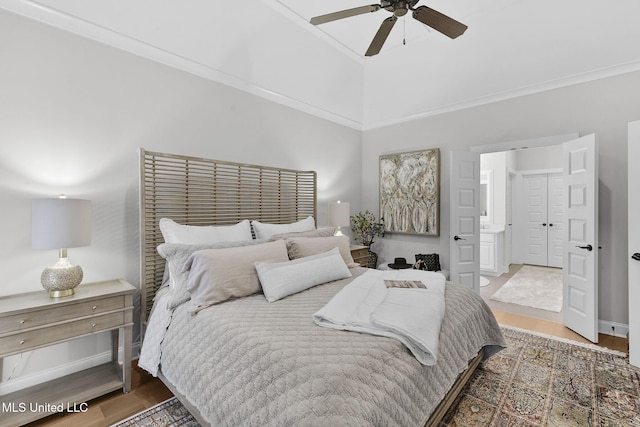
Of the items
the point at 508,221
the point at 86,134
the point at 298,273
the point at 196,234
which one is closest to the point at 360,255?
the point at 298,273

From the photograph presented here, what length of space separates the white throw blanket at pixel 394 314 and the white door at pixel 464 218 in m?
1.92

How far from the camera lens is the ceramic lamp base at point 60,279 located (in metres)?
1.94

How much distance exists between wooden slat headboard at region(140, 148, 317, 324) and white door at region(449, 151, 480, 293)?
71.3 inches

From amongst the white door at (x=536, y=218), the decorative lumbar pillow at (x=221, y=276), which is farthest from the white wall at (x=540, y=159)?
the decorative lumbar pillow at (x=221, y=276)

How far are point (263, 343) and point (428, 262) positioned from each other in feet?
10.8

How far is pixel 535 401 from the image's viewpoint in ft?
6.61

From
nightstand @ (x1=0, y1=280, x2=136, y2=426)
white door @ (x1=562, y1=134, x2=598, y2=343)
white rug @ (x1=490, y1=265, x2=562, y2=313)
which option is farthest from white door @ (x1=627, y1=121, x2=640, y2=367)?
nightstand @ (x1=0, y1=280, x2=136, y2=426)

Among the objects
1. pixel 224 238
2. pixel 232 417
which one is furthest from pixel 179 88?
pixel 232 417

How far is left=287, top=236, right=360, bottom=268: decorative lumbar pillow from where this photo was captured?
2674 mm

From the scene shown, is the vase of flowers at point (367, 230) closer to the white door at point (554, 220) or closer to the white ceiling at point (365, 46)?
the white ceiling at point (365, 46)

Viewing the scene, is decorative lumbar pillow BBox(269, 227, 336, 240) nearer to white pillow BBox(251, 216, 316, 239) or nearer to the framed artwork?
white pillow BBox(251, 216, 316, 239)

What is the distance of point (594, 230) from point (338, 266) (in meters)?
2.49

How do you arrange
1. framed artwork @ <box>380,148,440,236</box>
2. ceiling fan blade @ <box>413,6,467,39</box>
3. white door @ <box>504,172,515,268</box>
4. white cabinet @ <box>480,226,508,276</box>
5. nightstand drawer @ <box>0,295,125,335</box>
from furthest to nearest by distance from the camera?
white door @ <box>504,172,515,268</box>
white cabinet @ <box>480,226,508,276</box>
framed artwork @ <box>380,148,440,236</box>
ceiling fan blade @ <box>413,6,467,39</box>
nightstand drawer @ <box>0,295,125,335</box>

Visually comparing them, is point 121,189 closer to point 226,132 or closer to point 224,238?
point 224,238
